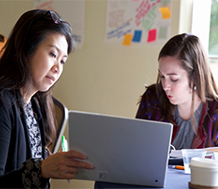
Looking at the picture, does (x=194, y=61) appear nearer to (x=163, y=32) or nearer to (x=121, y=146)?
(x=163, y=32)

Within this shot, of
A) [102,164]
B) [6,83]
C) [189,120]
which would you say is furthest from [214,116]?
[6,83]

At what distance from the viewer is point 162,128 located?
884mm

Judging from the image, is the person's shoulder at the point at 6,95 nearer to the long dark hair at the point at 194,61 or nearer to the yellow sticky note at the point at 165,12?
the long dark hair at the point at 194,61

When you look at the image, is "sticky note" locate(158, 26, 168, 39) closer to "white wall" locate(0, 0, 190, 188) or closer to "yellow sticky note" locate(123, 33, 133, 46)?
"white wall" locate(0, 0, 190, 188)

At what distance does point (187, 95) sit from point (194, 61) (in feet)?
0.66

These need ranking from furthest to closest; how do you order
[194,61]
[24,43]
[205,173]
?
[194,61] < [24,43] < [205,173]

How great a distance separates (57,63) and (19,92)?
21cm

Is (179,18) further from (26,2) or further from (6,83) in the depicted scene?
(6,83)

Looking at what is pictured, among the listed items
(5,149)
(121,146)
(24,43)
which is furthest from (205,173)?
(24,43)

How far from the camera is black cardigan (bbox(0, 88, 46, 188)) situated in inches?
37.6

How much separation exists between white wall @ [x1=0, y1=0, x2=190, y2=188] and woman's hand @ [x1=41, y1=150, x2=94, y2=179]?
1.68m

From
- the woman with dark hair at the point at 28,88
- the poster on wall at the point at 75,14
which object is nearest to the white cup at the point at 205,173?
the woman with dark hair at the point at 28,88

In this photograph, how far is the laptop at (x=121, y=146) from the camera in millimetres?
879

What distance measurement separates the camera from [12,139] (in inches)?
43.7
